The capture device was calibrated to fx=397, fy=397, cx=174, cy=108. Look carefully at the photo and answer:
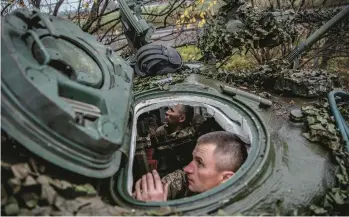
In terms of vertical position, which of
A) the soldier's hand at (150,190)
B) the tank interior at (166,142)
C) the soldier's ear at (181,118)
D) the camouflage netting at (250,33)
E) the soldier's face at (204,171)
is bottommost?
the soldier's hand at (150,190)

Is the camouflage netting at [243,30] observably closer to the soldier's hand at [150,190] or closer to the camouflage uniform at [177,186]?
the camouflage uniform at [177,186]

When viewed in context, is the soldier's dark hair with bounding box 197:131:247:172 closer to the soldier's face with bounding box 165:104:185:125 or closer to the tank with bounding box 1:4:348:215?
the tank with bounding box 1:4:348:215

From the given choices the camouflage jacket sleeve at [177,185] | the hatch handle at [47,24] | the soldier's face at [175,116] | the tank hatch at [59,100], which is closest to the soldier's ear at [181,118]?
the soldier's face at [175,116]

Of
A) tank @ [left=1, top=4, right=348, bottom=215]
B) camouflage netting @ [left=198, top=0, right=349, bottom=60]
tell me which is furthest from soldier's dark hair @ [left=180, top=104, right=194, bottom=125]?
→ tank @ [left=1, top=4, right=348, bottom=215]

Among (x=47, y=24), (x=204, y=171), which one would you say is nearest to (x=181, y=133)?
(x=204, y=171)

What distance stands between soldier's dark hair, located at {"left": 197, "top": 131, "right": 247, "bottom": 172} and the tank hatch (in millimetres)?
1099

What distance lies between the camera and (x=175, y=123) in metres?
5.68

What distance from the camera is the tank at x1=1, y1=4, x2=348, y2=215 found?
8.24 feet

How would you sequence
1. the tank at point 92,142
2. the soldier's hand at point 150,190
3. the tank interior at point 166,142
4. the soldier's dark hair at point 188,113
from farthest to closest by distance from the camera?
the soldier's dark hair at point 188,113
the tank interior at point 166,142
the soldier's hand at point 150,190
the tank at point 92,142

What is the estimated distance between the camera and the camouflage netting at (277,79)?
467 centimetres

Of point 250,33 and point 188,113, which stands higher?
point 250,33

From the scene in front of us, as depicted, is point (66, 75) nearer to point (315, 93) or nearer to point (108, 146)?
point (108, 146)

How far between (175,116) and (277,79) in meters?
1.52

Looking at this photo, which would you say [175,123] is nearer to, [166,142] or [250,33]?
[166,142]
